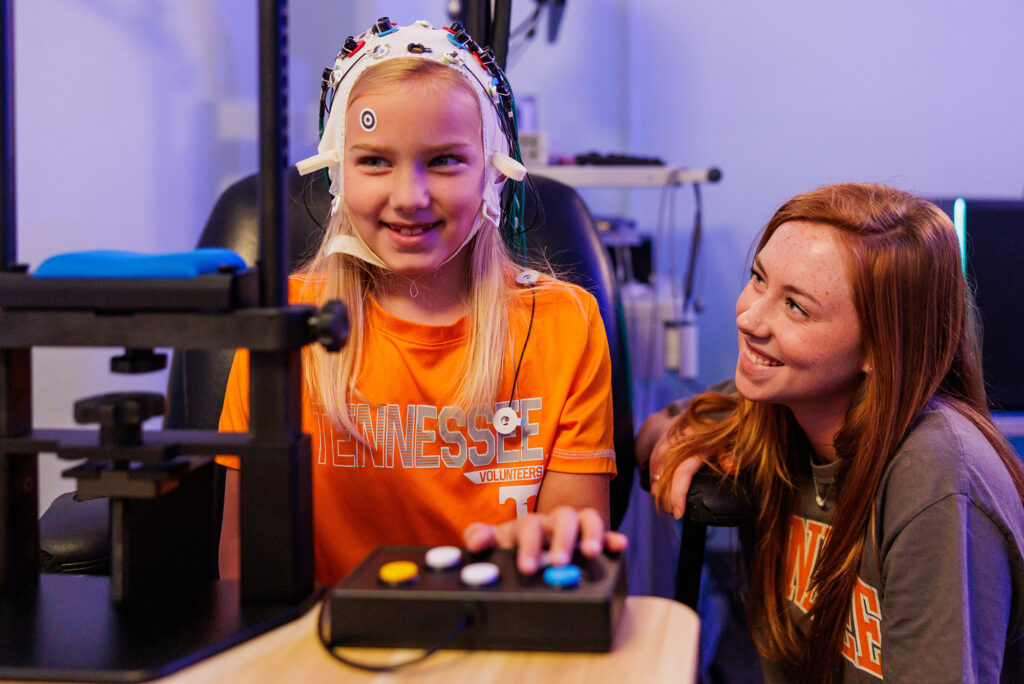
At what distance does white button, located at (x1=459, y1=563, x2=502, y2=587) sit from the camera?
0.51 meters

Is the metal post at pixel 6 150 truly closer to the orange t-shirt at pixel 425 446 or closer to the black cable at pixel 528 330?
the orange t-shirt at pixel 425 446

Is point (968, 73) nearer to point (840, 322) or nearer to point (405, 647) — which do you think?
point (840, 322)

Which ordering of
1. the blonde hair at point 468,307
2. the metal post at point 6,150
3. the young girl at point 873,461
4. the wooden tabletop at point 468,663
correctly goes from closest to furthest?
the wooden tabletop at point 468,663
the metal post at point 6,150
the young girl at point 873,461
the blonde hair at point 468,307

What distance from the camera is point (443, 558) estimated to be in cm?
54


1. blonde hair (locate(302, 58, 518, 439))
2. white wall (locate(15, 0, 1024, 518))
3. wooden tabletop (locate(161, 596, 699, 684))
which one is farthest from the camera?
white wall (locate(15, 0, 1024, 518))

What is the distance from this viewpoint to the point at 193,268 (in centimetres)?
53

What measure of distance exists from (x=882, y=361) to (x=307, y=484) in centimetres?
68

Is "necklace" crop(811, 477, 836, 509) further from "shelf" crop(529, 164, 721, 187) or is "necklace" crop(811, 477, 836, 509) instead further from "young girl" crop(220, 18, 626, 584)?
"shelf" crop(529, 164, 721, 187)

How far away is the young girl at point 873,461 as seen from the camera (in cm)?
→ 88

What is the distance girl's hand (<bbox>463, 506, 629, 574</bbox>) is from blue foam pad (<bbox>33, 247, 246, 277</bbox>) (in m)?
0.23

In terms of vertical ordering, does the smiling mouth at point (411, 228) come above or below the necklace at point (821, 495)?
above

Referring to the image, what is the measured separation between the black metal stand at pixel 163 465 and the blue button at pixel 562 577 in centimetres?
16

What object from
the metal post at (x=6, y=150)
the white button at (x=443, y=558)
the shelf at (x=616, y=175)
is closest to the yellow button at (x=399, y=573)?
the white button at (x=443, y=558)

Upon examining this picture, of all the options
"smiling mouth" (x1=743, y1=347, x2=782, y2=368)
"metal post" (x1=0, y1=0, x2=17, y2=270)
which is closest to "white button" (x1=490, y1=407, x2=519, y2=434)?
"smiling mouth" (x1=743, y1=347, x2=782, y2=368)
